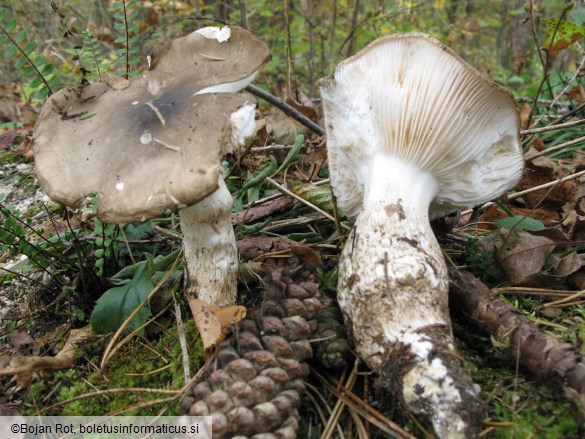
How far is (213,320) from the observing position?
1842 mm

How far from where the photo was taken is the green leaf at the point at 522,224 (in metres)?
2.23

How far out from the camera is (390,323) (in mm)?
1754

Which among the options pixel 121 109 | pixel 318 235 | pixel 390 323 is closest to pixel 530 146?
pixel 318 235

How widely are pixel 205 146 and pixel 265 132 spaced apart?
1.95 m

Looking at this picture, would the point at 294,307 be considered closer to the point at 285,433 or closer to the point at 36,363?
the point at 285,433

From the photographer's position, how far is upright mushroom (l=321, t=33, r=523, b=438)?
1626mm

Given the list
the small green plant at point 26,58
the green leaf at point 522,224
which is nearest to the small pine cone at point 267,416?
the green leaf at point 522,224

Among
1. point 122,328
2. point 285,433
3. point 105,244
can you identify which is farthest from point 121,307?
point 285,433

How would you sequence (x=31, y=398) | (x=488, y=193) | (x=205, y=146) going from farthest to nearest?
(x=488, y=193), (x=31, y=398), (x=205, y=146)

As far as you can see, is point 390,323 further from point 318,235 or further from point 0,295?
point 0,295

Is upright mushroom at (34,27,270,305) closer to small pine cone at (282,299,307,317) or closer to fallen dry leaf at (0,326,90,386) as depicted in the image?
small pine cone at (282,299,307,317)

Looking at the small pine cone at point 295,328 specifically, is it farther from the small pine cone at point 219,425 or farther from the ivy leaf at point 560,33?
the ivy leaf at point 560,33

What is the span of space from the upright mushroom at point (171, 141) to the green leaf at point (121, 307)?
24 centimetres

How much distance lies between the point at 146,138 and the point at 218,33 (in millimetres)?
725
